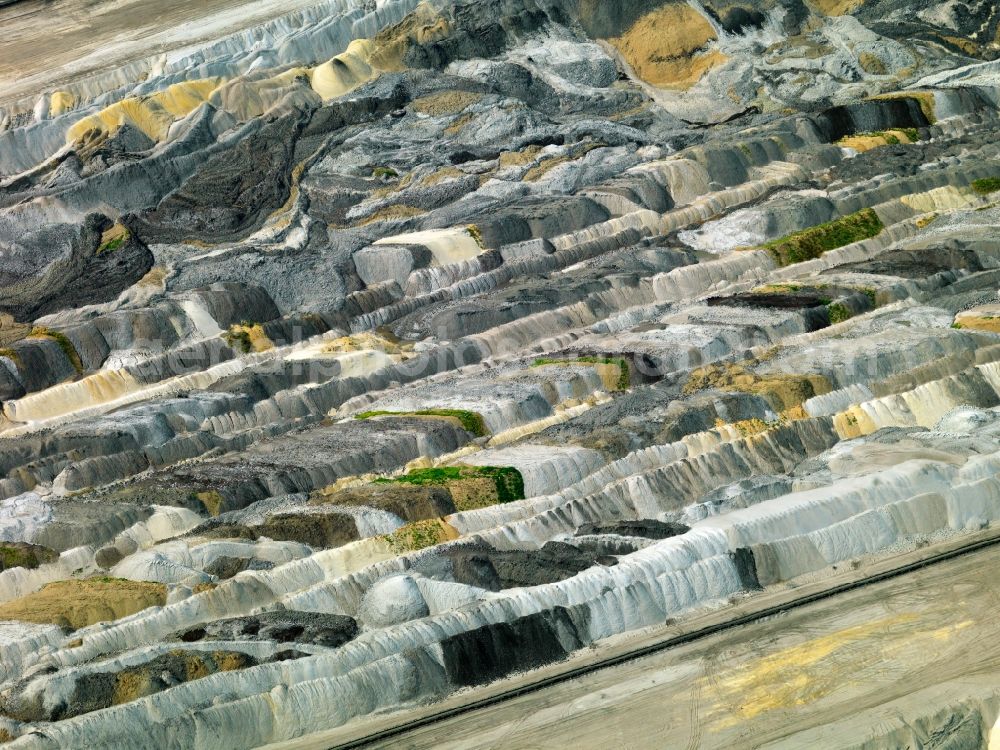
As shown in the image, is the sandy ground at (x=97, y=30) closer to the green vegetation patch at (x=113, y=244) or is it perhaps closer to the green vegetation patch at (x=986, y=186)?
the green vegetation patch at (x=113, y=244)

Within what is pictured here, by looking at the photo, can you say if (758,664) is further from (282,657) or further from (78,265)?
(78,265)

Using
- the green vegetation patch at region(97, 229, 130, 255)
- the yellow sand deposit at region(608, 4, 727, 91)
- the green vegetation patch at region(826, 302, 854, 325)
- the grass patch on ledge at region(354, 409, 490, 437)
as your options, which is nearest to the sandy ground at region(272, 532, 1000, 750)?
the grass patch on ledge at region(354, 409, 490, 437)

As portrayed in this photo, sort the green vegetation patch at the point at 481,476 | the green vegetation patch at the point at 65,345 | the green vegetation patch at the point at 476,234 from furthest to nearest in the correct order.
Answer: the green vegetation patch at the point at 476,234, the green vegetation patch at the point at 65,345, the green vegetation patch at the point at 481,476

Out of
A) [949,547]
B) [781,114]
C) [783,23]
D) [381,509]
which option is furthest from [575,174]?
[949,547]

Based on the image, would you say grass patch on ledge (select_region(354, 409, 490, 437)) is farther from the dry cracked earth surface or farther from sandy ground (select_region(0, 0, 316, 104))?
sandy ground (select_region(0, 0, 316, 104))

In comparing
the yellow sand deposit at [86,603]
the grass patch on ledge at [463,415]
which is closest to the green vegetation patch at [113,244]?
the grass patch on ledge at [463,415]

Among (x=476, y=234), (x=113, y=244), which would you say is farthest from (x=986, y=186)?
(x=113, y=244)
